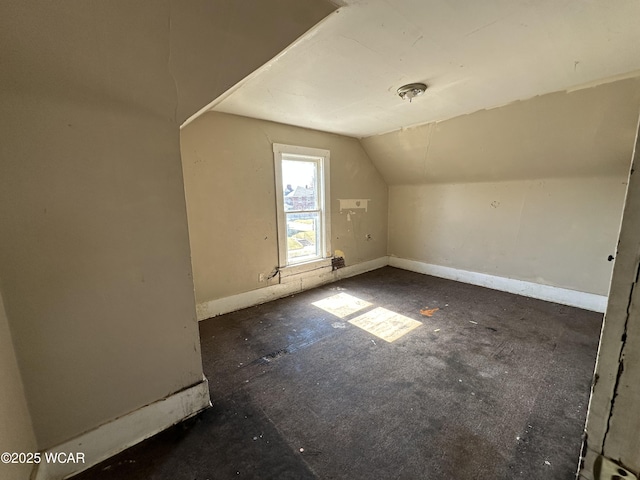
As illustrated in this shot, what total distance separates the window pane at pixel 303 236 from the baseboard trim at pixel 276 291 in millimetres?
275

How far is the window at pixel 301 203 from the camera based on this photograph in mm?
3293

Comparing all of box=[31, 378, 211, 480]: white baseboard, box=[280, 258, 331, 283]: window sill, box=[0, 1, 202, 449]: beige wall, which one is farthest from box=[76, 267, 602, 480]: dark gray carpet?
box=[280, 258, 331, 283]: window sill

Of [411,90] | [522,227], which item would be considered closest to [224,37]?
[411,90]

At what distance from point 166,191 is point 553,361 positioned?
9.87ft

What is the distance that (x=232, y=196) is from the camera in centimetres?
290

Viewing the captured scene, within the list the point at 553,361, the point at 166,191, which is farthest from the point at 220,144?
the point at 553,361

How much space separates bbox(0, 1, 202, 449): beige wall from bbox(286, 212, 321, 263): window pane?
213 centimetres

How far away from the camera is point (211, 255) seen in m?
2.82

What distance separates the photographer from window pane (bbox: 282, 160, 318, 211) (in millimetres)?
3396

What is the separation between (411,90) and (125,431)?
2.99m

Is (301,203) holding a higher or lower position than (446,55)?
lower

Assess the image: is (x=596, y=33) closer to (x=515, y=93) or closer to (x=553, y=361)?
(x=515, y=93)

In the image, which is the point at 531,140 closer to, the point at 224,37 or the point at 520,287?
the point at 520,287

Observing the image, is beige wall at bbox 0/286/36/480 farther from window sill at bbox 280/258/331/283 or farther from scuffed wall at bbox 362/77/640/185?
scuffed wall at bbox 362/77/640/185
